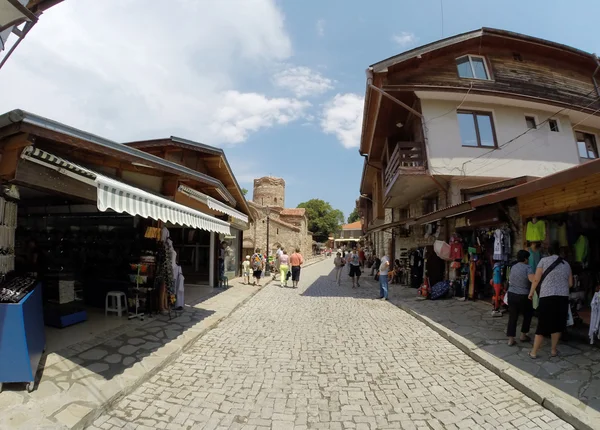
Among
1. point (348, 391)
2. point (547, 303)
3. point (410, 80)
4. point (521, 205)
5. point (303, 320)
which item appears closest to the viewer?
point (348, 391)

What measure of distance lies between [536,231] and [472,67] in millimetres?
8635

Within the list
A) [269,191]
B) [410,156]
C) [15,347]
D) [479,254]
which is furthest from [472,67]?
[269,191]

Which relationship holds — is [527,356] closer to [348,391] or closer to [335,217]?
[348,391]

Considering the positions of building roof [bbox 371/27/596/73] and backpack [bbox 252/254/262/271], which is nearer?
building roof [bbox 371/27/596/73]

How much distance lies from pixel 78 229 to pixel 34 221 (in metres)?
1.41

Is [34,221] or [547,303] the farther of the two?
[34,221]

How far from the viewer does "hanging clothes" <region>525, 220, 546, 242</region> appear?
19.6 feet

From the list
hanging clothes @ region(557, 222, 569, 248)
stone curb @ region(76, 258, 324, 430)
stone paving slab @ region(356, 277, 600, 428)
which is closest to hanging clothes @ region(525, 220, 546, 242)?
hanging clothes @ region(557, 222, 569, 248)

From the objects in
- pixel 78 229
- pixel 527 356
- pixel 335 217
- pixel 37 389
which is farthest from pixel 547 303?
pixel 335 217

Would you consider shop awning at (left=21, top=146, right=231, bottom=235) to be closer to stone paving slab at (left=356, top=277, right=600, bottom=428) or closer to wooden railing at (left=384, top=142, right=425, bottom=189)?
stone paving slab at (left=356, top=277, right=600, bottom=428)

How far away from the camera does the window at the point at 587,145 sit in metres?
12.7

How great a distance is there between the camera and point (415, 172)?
10.6 meters

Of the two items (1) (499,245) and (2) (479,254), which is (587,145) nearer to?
(2) (479,254)

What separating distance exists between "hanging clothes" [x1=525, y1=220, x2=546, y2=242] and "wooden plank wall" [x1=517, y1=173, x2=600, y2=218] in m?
0.18
